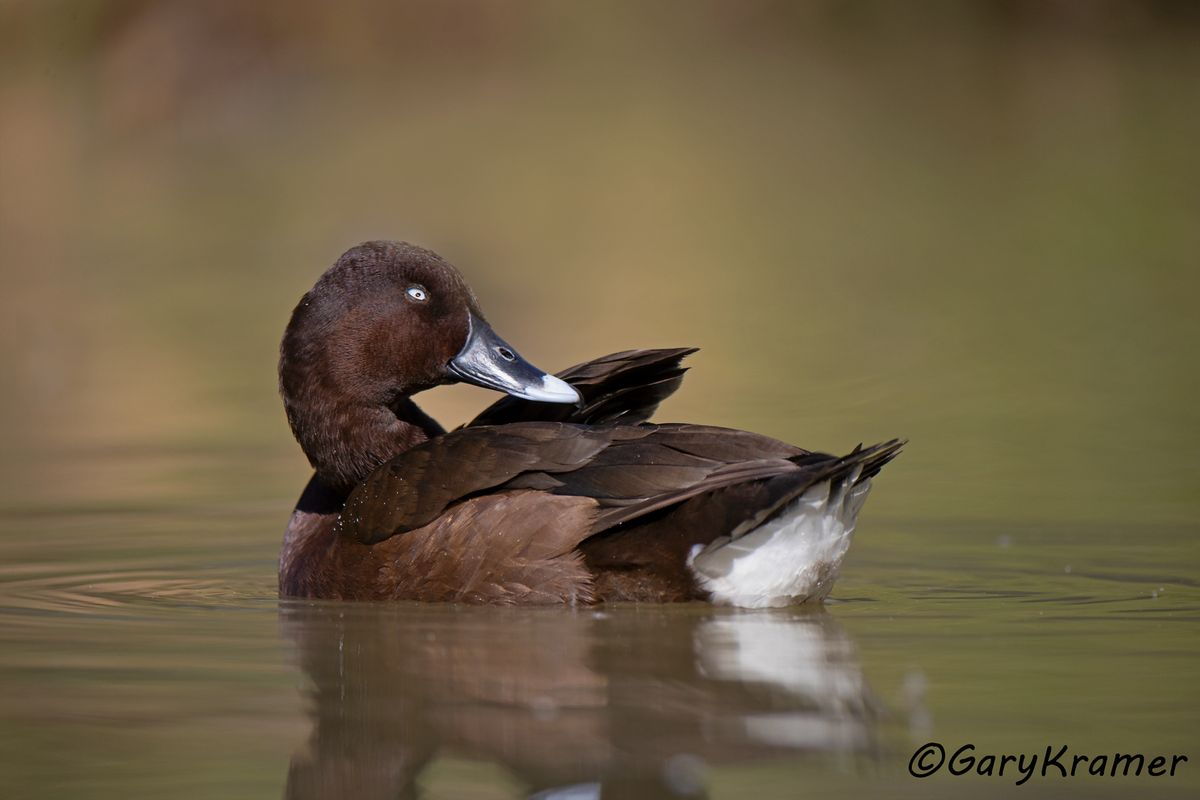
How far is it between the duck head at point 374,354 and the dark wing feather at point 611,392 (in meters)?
0.14

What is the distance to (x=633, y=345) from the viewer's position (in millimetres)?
10680

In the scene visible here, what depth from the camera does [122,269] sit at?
1337cm

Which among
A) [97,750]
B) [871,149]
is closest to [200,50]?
[871,149]

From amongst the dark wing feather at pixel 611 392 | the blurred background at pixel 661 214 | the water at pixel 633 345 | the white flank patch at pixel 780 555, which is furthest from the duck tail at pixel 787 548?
the blurred background at pixel 661 214

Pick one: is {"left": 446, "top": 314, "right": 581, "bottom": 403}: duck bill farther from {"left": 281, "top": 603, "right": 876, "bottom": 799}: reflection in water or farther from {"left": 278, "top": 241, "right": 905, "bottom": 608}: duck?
{"left": 281, "top": 603, "right": 876, "bottom": 799}: reflection in water

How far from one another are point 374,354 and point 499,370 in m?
0.39

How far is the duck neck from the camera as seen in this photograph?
20.4 ft

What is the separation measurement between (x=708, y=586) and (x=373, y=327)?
56.1 inches

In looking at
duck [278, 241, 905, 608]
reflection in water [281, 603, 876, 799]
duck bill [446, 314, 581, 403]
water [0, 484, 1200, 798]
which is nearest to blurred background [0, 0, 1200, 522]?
water [0, 484, 1200, 798]

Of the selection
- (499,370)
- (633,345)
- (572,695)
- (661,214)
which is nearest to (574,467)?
(499,370)

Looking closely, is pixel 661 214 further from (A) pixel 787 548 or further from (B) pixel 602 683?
(B) pixel 602 683

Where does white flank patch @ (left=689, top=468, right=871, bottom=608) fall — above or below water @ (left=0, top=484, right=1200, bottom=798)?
above

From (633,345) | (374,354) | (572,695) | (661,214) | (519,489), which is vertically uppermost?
(661,214)

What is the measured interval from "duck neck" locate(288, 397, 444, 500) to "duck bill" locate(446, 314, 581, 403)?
27 cm
